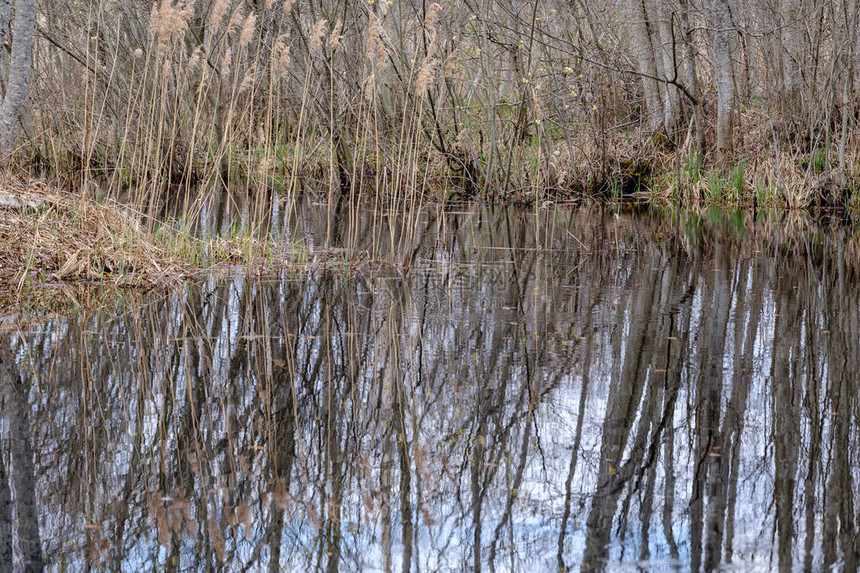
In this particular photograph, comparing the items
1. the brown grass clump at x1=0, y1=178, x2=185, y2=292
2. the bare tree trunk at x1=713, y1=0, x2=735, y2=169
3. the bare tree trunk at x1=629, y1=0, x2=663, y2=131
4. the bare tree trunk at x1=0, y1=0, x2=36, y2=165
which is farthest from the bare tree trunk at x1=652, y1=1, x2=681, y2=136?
the brown grass clump at x1=0, y1=178, x2=185, y2=292

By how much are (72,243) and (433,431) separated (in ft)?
13.6

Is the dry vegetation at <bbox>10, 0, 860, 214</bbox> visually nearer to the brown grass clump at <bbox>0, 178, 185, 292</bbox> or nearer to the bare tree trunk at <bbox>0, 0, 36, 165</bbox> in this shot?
the bare tree trunk at <bbox>0, 0, 36, 165</bbox>

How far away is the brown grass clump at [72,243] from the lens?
6254 mm

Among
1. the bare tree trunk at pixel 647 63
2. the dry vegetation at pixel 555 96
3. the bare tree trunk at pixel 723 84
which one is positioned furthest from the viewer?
the bare tree trunk at pixel 647 63

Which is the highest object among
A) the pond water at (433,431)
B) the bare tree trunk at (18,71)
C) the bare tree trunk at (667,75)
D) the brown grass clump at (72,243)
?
the bare tree trunk at (667,75)

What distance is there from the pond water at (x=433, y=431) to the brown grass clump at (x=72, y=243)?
598mm

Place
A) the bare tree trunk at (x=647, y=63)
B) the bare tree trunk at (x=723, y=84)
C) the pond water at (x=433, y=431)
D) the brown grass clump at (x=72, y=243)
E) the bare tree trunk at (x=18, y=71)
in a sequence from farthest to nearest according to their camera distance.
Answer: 1. the bare tree trunk at (x=647, y=63)
2. the bare tree trunk at (x=723, y=84)
3. the bare tree trunk at (x=18, y=71)
4. the brown grass clump at (x=72, y=243)
5. the pond water at (x=433, y=431)

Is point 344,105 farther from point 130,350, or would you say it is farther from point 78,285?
point 130,350

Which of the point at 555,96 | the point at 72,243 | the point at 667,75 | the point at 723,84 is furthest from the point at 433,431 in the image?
the point at 667,75

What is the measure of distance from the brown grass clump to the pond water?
60cm

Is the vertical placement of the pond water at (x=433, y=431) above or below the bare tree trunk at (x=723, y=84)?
below

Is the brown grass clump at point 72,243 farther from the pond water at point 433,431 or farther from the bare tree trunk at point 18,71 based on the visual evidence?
the bare tree trunk at point 18,71

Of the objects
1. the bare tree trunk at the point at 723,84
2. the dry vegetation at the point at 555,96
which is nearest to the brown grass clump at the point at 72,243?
the dry vegetation at the point at 555,96

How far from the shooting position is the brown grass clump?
6.25 metres
